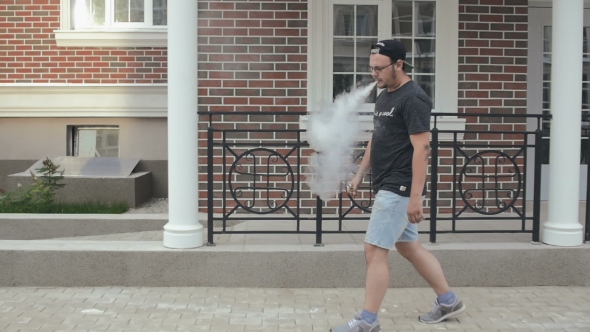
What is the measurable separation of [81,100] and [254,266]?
431cm

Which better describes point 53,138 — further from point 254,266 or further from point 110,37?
point 254,266

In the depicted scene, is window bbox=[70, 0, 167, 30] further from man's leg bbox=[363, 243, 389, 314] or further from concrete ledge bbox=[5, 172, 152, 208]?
man's leg bbox=[363, 243, 389, 314]

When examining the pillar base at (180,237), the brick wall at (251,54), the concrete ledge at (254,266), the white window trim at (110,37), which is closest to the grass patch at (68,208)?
the brick wall at (251,54)

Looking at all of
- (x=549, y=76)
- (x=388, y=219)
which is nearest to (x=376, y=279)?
(x=388, y=219)

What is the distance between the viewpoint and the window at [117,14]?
29.2 ft

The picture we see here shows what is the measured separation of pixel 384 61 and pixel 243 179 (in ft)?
11.6

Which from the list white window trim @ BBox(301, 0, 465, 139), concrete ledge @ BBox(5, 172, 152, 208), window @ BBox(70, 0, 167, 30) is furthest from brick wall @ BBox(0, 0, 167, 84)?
white window trim @ BBox(301, 0, 465, 139)

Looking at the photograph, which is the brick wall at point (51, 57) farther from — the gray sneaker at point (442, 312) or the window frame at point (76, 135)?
the gray sneaker at point (442, 312)

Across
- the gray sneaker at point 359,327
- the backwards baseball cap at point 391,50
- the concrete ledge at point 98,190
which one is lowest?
the gray sneaker at point 359,327

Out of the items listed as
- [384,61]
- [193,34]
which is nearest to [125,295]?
[193,34]

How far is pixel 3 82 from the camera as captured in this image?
888 centimetres

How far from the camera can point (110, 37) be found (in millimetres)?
8781

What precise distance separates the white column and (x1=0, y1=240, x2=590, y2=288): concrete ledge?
0.72 ft

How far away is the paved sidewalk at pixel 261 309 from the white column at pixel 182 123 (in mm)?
516
